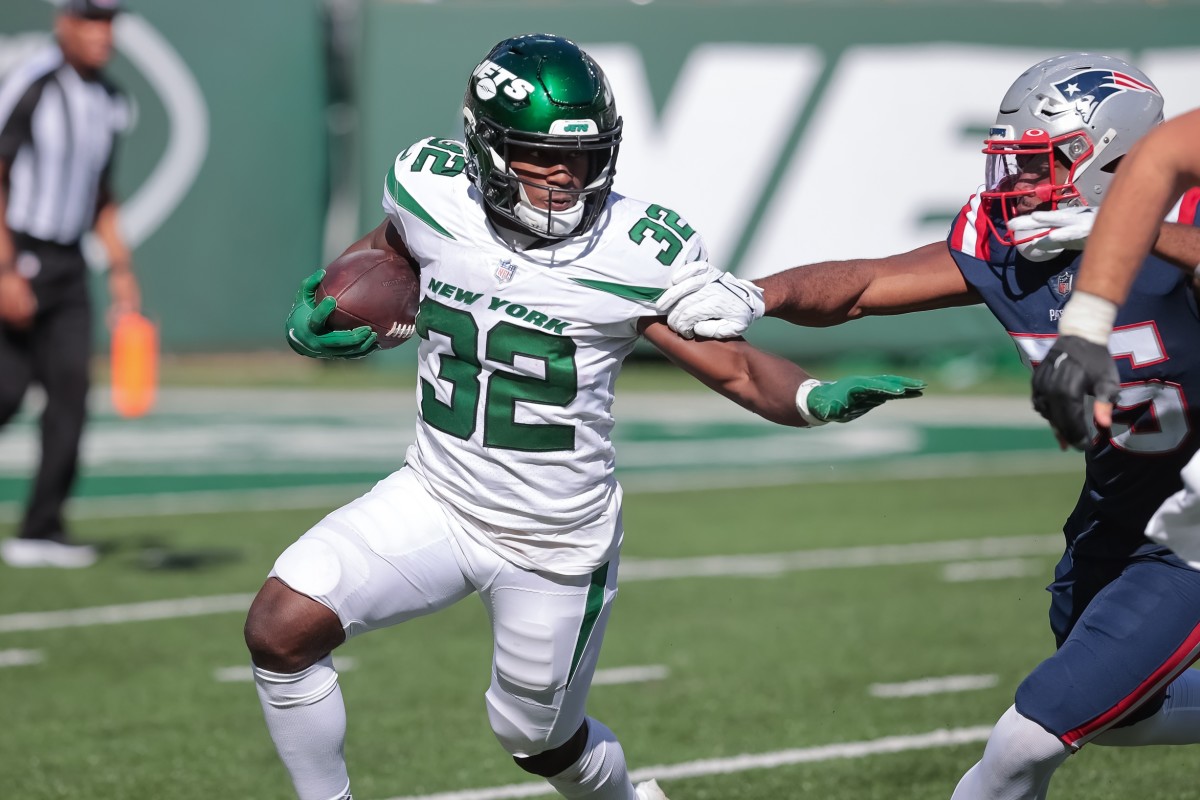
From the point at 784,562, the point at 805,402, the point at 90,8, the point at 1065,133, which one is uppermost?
the point at 1065,133

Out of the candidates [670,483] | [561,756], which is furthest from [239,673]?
[670,483]

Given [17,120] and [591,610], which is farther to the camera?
[17,120]

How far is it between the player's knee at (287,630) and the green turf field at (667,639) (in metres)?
1.11

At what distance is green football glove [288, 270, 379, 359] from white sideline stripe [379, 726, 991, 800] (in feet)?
4.37

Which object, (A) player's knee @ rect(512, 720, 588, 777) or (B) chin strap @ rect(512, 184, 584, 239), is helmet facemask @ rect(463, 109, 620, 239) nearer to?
(B) chin strap @ rect(512, 184, 584, 239)

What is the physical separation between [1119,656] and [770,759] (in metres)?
1.68

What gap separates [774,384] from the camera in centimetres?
329

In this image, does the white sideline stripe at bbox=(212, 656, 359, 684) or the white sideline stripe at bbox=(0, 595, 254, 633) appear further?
the white sideline stripe at bbox=(0, 595, 254, 633)

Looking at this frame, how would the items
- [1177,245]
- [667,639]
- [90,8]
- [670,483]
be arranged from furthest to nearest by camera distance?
[670,483]
[90,8]
[667,639]
[1177,245]

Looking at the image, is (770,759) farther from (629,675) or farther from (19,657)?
(19,657)

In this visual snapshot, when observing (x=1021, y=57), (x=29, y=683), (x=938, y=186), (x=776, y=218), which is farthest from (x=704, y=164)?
(x=29, y=683)

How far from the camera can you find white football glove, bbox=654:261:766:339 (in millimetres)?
3344

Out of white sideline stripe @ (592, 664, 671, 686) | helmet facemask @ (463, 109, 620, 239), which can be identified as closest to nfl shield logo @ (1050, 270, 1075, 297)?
helmet facemask @ (463, 109, 620, 239)

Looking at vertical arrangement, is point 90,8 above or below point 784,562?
above
